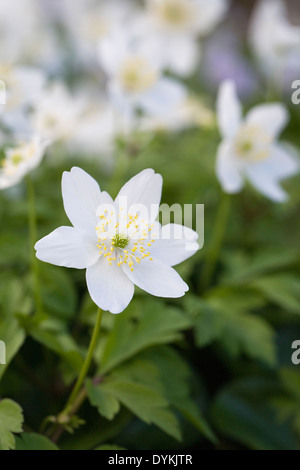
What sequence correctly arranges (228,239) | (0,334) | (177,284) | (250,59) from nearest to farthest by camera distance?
1. (177,284)
2. (0,334)
3. (228,239)
4. (250,59)

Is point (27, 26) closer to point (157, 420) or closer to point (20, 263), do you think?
point (20, 263)

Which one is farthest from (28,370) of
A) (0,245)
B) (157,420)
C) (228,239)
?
(228,239)

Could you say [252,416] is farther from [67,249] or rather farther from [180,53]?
[180,53]

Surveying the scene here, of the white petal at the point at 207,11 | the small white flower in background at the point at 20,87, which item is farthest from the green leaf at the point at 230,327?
the white petal at the point at 207,11

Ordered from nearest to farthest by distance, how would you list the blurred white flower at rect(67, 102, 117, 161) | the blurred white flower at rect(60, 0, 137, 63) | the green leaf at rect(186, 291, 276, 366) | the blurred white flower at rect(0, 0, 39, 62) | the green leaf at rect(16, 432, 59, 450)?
the green leaf at rect(16, 432, 59, 450)
the green leaf at rect(186, 291, 276, 366)
the blurred white flower at rect(67, 102, 117, 161)
the blurred white flower at rect(0, 0, 39, 62)
the blurred white flower at rect(60, 0, 137, 63)

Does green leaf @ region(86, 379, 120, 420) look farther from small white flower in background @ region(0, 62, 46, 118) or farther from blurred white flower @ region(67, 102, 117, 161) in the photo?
blurred white flower @ region(67, 102, 117, 161)

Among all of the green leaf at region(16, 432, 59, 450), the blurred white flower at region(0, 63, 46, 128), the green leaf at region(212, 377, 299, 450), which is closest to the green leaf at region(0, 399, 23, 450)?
the green leaf at region(16, 432, 59, 450)

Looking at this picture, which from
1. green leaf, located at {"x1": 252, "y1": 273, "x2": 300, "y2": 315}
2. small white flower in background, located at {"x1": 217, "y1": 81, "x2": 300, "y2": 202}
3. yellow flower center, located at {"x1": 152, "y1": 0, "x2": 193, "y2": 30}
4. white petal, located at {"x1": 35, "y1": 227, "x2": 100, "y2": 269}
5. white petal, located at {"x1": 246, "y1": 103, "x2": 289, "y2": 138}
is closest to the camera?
white petal, located at {"x1": 35, "y1": 227, "x2": 100, "y2": 269}
